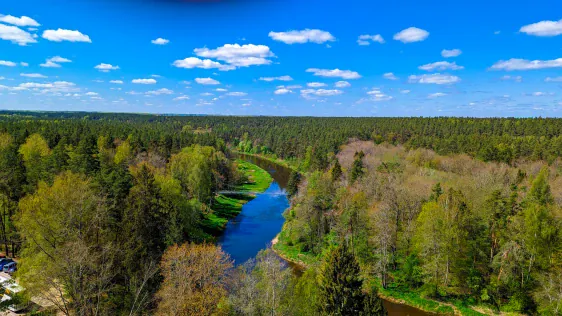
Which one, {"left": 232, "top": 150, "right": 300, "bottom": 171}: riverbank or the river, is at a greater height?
{"left": 232, "top": 150, "right": 300, "bottom": 171}: riverbank

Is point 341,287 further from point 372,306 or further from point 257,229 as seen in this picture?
point 257,229

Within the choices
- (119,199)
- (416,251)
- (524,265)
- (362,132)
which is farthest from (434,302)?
(362,132)

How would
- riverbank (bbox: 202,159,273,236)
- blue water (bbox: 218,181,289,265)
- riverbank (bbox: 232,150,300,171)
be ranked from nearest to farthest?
blue water (bbox: 218,181,289,265) < riverbank (bbox: 202,159,273,236) < riverbank (bbox: 232,150,300,171)

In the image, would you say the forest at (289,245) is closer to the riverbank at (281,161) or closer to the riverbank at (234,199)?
the riverbank at (234,199)

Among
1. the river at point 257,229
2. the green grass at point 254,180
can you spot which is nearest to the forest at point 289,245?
the river at point 257,229

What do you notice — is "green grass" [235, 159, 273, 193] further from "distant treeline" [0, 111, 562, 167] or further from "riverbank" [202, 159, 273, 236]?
"distant treeline" [0, 111, 562, 167]

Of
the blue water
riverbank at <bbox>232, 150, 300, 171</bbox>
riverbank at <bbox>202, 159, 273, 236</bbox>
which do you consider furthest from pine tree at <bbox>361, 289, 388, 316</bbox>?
riverbank at <bbox>232, 150, 300, 171</bbox>

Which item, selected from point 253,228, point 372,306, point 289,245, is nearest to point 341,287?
point 372,306
